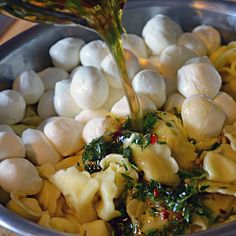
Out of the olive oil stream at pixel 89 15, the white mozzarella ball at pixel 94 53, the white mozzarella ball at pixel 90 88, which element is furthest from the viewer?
the white mozzarella ball at pixel 94 53

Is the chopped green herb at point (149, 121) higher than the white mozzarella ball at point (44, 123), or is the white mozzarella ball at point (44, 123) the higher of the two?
the chopped green herb at point (149, 121)

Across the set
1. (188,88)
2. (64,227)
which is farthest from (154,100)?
(64,227)

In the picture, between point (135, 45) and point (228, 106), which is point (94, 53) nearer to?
point (135, 45)

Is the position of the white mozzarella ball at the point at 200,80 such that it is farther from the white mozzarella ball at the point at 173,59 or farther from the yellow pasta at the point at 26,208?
the yellow pasta at the point at 26,208

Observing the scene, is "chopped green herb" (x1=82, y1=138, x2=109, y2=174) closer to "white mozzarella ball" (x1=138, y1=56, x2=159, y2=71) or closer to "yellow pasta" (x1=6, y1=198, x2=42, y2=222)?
"yellow pasta" (x1=6, y1=198, x2=42, y2=222)

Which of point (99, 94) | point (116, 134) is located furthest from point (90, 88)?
point (116, 134)

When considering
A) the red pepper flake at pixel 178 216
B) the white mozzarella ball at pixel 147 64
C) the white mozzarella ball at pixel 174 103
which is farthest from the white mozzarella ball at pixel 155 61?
the red pepper flake at pixel 178 216
